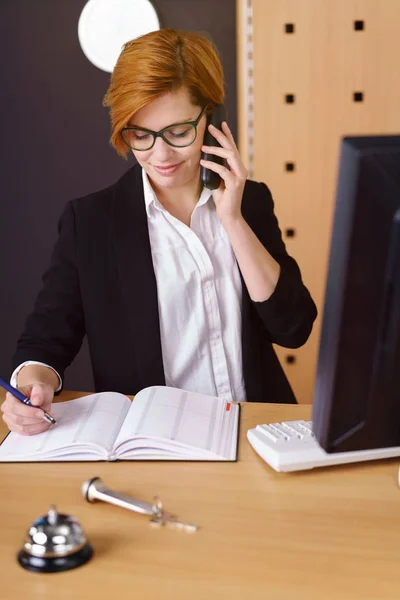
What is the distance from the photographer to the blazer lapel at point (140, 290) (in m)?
1.93

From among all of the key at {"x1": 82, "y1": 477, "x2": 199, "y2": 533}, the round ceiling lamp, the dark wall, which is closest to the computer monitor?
the key at {"x1": 82, "y1": 477, "x2": 199, "y2": 533}

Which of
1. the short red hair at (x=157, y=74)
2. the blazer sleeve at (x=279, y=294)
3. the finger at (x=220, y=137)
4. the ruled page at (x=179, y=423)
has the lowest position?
the ruled page at (x=179, y=423)

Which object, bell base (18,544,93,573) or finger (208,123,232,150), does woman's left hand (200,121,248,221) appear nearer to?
finger (208,123,232,150)

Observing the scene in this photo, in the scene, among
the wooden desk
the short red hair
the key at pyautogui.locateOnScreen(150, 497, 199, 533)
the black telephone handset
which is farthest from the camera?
the black telephone handset

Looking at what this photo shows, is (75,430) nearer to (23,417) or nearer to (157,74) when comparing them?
(23,417)

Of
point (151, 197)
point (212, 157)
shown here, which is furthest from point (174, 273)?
point (212, 157)

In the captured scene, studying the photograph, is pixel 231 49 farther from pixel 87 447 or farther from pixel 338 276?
pixel 338 276

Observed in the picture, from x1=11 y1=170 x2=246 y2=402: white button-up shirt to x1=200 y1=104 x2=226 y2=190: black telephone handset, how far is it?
123 millimetres

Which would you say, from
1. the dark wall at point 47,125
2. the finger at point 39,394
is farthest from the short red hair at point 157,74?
the dark wall at point 47,125

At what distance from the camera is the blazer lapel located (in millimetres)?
1935

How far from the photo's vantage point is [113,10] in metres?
3.35

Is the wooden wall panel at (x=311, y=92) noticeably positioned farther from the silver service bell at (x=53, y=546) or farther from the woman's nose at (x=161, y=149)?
the silver service bell at (x=53, y=546)

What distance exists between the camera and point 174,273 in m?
1.97

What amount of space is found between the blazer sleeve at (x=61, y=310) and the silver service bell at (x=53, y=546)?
82 cm
